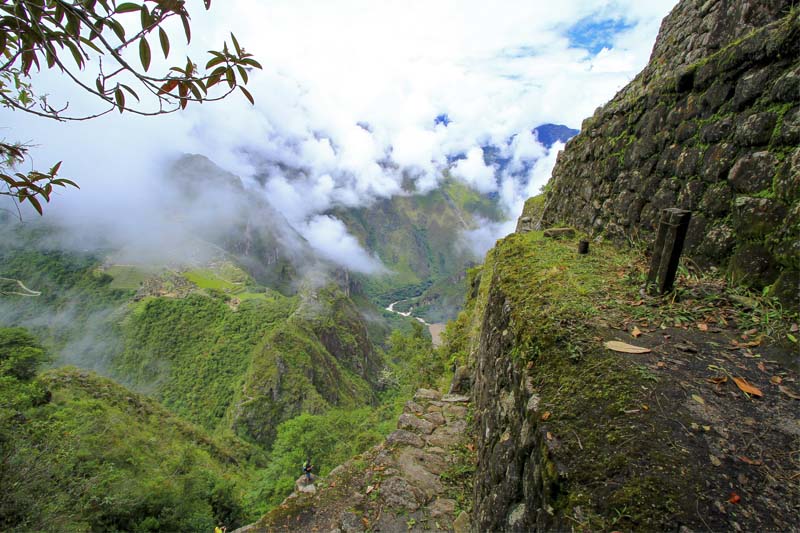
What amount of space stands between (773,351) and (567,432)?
2.04m

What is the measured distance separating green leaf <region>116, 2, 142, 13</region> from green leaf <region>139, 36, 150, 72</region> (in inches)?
4.6

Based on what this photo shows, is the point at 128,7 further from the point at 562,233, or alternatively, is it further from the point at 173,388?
the point at 173,388

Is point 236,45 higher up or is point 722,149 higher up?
point 722,149

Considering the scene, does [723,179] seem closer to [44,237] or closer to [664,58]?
[664,58]

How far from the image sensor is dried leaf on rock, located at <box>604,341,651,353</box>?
2.93 metres

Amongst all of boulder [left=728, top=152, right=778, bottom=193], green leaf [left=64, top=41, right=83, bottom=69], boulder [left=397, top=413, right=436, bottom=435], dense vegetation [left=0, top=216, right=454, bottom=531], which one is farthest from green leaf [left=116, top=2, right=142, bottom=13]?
boulder [left=397, top=413, right=436, bottom=435]

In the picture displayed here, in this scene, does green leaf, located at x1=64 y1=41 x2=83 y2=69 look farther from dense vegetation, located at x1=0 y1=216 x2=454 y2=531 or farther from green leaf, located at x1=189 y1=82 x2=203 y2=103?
dense vegetation, located at x1=0 y1=216 x2=454 y2=531

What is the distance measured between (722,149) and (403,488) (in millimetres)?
6762

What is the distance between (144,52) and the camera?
1.65 m

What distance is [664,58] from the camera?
8156 mm

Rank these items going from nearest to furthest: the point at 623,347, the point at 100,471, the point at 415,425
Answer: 1. the point at 623,347
2. the point at 415,425
3. the point at 100,471

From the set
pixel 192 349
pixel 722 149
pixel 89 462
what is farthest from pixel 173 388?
pixel 722 149

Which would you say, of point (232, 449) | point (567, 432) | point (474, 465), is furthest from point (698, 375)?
point (232, 449)

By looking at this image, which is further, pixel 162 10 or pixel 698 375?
pixel 698 375
